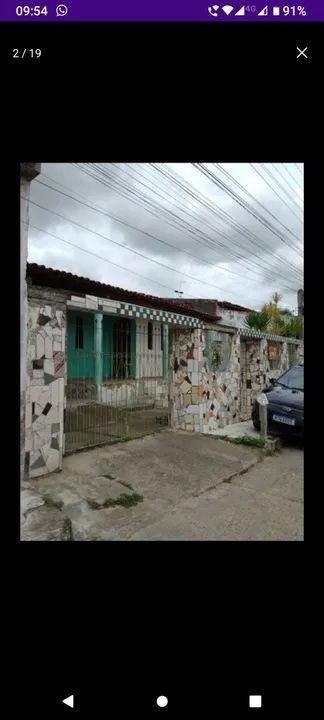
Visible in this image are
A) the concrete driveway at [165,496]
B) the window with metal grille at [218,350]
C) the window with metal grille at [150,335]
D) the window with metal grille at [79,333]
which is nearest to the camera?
the concrete driveway at [165,496]

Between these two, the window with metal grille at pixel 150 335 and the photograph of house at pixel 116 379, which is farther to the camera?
the window with metal grille at pixel 150 335

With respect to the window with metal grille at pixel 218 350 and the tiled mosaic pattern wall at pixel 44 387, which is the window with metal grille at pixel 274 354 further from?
the tiled mosaic pattern wall at pixel 44 387

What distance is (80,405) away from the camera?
5.09 m

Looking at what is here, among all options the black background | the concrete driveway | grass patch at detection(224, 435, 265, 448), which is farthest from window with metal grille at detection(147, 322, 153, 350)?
the black background

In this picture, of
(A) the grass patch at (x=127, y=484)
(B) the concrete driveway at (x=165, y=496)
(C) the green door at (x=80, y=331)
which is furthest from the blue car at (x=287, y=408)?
(C) the green door at (x=80, y=331)

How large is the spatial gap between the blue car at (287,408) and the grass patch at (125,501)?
314cm

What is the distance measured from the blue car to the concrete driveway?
61 cm

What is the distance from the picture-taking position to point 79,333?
1007 centimetres
